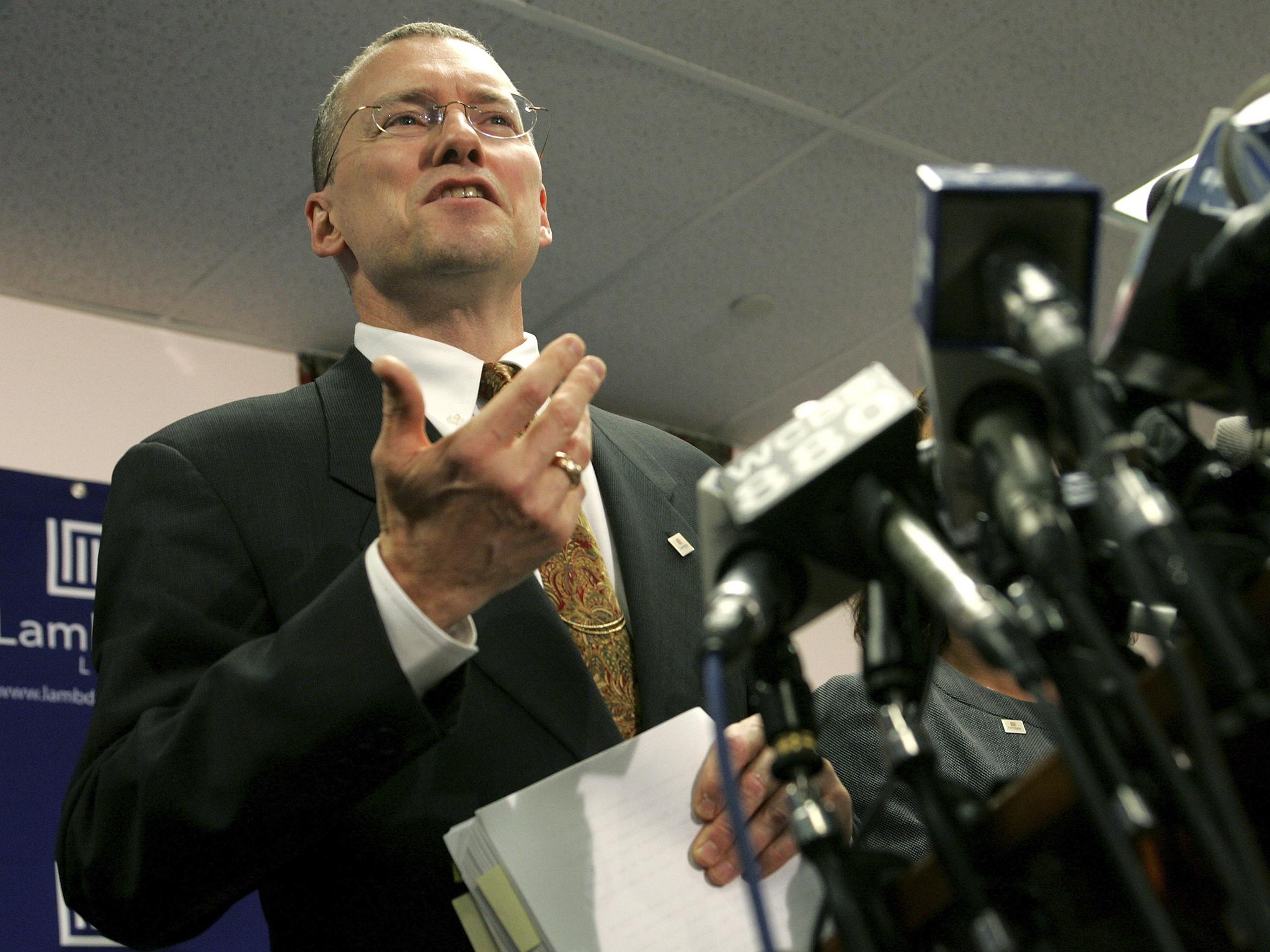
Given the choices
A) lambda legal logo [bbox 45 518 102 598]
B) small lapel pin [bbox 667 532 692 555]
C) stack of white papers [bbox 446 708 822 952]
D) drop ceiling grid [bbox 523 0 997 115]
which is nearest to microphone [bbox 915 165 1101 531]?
stack of white papers [bbox 446 708 822 952]

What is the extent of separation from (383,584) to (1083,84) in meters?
2.62

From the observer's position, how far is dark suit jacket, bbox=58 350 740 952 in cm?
102

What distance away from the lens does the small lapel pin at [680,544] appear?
1497 mm

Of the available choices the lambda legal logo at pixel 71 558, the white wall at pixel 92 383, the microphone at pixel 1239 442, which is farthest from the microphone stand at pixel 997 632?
the white wall at pixel 92 383

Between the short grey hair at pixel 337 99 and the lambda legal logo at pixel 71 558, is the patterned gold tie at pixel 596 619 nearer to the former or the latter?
the short grey hair at pixel 337 99

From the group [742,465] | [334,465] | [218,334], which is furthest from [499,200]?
[218,334]

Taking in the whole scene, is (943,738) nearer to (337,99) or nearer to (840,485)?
(337,99)

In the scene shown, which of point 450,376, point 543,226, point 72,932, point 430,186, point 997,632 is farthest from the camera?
point 72,932

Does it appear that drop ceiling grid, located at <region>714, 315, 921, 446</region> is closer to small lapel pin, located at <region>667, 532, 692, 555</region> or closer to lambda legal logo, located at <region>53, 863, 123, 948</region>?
lambda legal logo, located at <region>53, 863, 123, 948</region>

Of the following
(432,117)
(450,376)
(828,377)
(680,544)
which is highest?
(828,377)

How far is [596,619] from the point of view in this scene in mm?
1362

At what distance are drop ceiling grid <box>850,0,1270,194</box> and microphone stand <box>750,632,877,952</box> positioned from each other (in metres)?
2.47

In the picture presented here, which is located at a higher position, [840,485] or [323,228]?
[323,228]

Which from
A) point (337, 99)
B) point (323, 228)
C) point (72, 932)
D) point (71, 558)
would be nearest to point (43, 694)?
point (71, 558)
